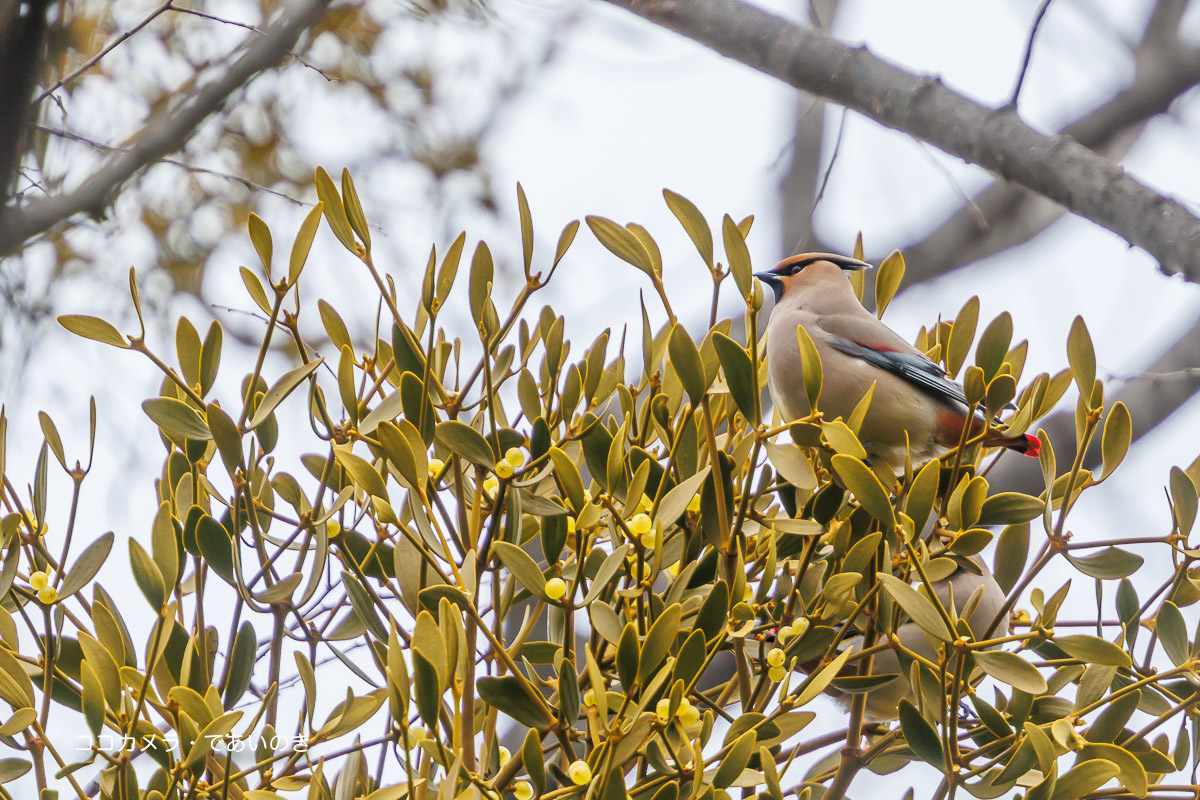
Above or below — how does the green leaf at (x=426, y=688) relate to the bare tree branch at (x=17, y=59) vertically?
below

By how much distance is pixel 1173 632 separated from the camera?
104 cm

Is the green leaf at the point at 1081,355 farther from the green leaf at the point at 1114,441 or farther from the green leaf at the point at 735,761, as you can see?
the green leaf at the point at 735,761

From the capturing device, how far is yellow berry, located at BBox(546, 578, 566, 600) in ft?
3.00

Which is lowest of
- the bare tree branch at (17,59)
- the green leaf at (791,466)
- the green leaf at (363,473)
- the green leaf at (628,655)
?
the green leaf at (628,655)

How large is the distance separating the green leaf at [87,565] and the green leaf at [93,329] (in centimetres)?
18

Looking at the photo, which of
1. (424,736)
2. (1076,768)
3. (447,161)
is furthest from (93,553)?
(447,161)

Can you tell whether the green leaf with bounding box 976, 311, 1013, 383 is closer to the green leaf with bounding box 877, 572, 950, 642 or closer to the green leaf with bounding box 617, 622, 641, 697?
the green leaf with bounding box 877, 572, 950, 642

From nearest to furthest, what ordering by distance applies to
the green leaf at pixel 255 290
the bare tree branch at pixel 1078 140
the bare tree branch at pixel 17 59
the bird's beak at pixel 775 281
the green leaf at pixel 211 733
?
1. the bare tree branch at pixel 17 59
2. the green leaf at pixel 211 733
3. the green leaf at pixel 255 290
4. the bird's beak at pixel 775 281
5. the bare tree branch at pixel 1078 140

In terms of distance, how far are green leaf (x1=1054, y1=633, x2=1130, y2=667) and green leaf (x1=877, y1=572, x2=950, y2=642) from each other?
11 centimetres

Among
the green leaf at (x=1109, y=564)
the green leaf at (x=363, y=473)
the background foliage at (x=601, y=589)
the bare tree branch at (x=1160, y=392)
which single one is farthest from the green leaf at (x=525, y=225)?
the bare tree branch at (x=1160, y=392)

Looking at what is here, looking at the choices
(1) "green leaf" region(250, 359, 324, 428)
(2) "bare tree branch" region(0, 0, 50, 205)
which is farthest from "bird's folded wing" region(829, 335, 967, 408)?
(2) "bare tree branch" region(0, 0, 50, 205)

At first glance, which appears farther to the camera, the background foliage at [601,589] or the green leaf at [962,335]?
the green leaf at [962,335]

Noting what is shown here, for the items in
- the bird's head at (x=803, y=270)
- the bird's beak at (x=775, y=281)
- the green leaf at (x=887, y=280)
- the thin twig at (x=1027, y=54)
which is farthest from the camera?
the bird's beak at (x=775, y=281)

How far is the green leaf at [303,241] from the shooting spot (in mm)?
1019
